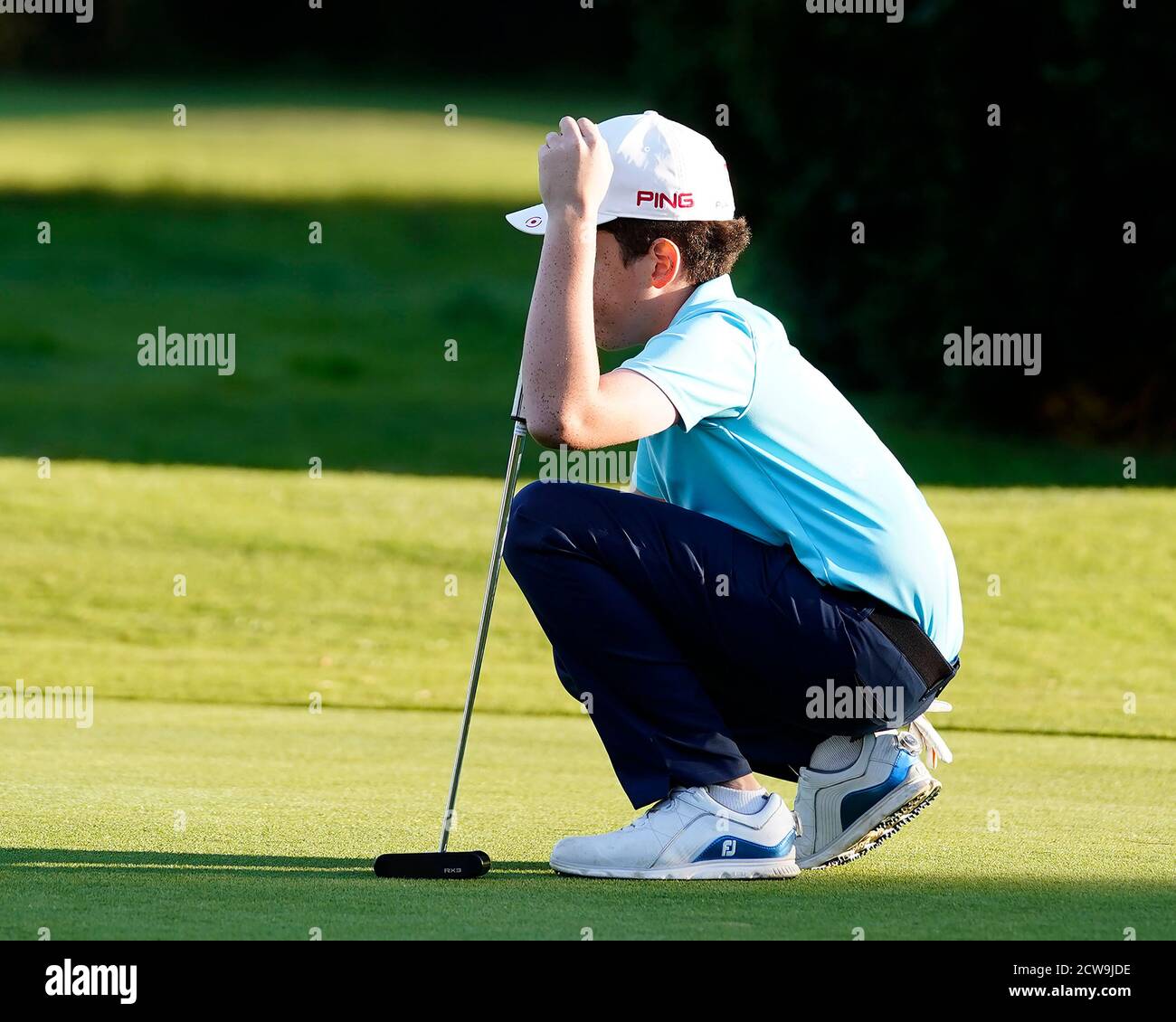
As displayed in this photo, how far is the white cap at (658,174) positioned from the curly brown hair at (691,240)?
20 millimetres

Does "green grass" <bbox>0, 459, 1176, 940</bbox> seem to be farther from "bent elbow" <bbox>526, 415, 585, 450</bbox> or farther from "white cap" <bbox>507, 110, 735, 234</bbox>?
"white cap" <bbox>507, 110, 735, 234</bbox>

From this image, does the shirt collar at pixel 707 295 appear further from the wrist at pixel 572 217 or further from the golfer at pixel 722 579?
the wrist at pixel 572 217

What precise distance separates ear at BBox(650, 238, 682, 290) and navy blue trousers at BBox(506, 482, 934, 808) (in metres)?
0.42

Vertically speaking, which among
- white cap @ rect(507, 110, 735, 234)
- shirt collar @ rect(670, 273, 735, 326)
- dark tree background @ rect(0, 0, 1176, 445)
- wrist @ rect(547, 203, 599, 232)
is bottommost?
shirt collar @ rect(670, 273, 735, 326)

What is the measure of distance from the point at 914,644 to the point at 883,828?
35 centimetres

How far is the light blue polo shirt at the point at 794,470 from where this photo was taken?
3.45 meters

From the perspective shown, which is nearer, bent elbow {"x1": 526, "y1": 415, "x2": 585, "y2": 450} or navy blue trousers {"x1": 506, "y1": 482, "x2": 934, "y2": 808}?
bent elbow {"x1": 526, "y1": 415, "x2": 585, "y2": 450}

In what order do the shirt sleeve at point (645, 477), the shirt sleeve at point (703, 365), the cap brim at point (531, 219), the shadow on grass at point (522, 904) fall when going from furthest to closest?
the shirt sleeve at point (645, 477) → the cap brim at point (531, 219) → the shirt sleeve at point (703, 365) → the shadow on grass at point (522, 904)

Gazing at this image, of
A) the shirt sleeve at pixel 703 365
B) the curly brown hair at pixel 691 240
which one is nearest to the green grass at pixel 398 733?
the shirt sleeve at pixel 703 365

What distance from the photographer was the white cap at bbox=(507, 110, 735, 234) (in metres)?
3.53

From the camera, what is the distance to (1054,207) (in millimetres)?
11297

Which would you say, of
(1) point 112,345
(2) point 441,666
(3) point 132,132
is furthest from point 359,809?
(3) point 132,132

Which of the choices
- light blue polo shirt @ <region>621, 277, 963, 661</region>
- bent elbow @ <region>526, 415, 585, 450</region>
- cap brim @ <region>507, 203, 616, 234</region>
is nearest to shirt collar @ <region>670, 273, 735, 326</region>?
light blue polo shirt @ <region>621, 277, 963, 661</region>

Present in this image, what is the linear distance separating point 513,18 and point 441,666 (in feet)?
147
